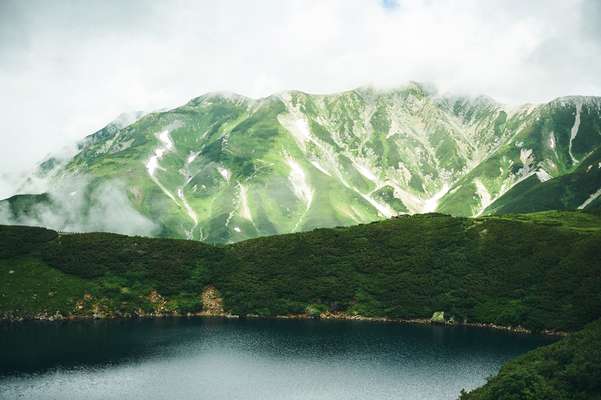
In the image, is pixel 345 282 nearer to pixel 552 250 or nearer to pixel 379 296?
pixel 379 296

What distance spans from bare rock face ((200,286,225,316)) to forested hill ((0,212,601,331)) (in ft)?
3.79

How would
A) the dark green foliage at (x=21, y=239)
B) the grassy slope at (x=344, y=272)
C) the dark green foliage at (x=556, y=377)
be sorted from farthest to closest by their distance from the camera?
the dark green foliage at (x=21, y=239)
the grassy slope at (x=344, y=272)
the dark green foliage at (x=556, y=377)

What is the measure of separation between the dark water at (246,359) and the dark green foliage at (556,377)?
11.8 meters

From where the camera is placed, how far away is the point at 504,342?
102625 millimetres

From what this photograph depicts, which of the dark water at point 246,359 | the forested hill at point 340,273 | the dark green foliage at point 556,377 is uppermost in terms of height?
the forested hill at point 340,273

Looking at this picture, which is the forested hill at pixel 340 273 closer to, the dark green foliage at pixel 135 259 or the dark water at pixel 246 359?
the dark green foliage at pixel 135 259

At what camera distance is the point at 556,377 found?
203 ft

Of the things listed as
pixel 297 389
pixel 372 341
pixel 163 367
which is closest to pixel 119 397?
pixel 163 367

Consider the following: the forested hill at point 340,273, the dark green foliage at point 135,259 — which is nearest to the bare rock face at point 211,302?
the forested hill at point 340,273

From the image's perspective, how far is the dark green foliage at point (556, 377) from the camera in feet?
192

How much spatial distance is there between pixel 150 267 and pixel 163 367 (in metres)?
57.7

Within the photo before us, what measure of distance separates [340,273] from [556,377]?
7874 centimetres

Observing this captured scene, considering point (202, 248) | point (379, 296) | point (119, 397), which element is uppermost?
point (202, 248)

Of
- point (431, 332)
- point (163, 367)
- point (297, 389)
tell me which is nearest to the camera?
point (297, 389)
